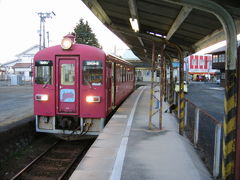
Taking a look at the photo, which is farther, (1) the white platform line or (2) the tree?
(2) the tree

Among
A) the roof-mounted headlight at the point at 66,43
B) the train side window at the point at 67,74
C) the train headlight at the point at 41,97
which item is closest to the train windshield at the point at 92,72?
the train side window at the point at 67,74

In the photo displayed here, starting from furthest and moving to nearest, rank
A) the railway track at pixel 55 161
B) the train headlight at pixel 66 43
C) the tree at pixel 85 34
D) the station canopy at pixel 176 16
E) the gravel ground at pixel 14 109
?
the tree at pixel 85 34 → the gravel ground at pixel 14 109 → the train headlight at pixel 66 43 → the railway track at pixel 55 161 → the station canopy at pixel 176 16

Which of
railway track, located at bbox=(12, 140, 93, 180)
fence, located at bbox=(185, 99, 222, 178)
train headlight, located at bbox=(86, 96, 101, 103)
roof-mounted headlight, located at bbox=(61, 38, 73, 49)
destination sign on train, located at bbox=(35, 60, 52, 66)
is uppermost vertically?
roof-mounted headlight, located at bbox=(61, 38, 73, 49)

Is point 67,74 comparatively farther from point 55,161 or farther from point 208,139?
point 208,139

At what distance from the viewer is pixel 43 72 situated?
859cm

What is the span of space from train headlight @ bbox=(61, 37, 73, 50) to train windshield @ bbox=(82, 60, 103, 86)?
2.23 feet

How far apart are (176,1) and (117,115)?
7460 mm

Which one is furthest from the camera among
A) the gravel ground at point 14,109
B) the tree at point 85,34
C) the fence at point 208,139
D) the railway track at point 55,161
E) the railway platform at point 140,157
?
the tree at point 85,34

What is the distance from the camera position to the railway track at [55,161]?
21.5 ft

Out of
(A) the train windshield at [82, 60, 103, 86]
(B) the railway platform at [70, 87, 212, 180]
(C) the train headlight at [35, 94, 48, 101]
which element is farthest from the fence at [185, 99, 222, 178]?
(C) the train headlight at [35, 94, 48, 101]

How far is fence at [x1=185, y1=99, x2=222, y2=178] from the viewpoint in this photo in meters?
5.08

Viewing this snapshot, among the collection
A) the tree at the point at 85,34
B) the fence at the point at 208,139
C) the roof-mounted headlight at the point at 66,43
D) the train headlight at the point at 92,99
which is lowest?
the fence at the point at 208,139

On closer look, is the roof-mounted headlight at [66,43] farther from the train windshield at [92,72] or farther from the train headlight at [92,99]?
the train headlight at [92,99]

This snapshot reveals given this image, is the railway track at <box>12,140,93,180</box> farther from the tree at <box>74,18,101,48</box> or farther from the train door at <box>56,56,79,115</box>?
the tree at <box>74,18,101,48</box>
